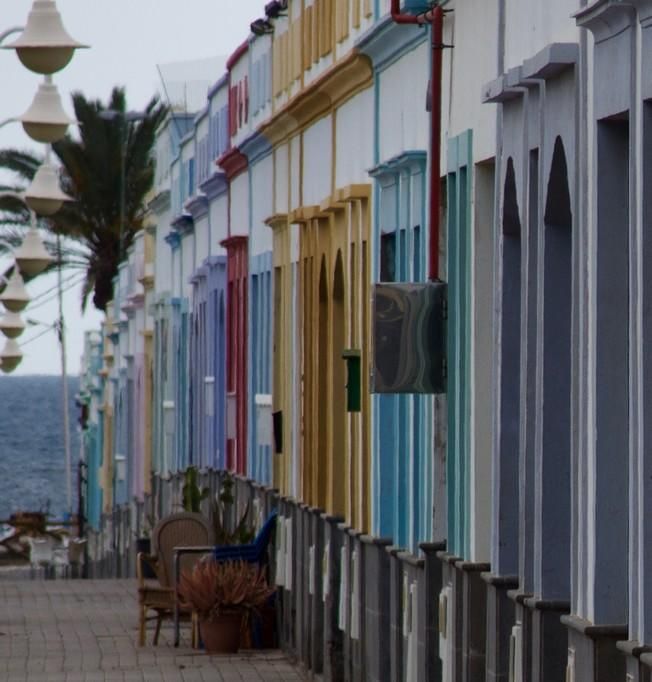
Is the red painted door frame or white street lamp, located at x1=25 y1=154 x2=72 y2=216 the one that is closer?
white street lamp, located at x1=25 y1=154 x2=72 y2=216

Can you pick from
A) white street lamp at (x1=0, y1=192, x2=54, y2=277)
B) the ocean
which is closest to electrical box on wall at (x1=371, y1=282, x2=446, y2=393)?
white street lamp at (x1=0, y1=192, x2=54, y2=277)

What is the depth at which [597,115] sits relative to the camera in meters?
10.4

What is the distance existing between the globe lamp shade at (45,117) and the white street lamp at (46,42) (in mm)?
1954

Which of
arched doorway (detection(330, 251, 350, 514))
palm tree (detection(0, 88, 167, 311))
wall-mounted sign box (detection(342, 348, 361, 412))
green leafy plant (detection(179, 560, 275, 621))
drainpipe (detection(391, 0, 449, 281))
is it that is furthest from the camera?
palm tree (detection(0, 88, 167, 311))

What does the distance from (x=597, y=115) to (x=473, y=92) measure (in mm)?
3301

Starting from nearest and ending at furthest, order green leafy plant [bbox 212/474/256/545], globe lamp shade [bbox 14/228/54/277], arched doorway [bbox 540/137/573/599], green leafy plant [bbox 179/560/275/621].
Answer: arched doorway [bbox 540/137/573/599] < green leafy plant [bbox 179/560/275/621] < green leafy plant [bbox 212/474/256/545] < globe lamp shade [bbox 14/228/54/277]

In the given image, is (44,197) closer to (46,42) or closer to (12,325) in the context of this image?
(46,42)

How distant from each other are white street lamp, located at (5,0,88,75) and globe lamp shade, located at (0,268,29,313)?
1471 cm

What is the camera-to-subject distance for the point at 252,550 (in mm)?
23219

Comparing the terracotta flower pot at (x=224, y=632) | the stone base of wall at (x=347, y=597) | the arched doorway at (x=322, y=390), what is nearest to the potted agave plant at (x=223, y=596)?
the terracotta flower pot at (x=224, y=632)

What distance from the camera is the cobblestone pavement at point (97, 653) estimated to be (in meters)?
20.9

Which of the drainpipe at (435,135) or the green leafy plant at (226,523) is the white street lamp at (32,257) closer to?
the green leafy plant at (226,523)

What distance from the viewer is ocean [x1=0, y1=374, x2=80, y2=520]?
387 ft

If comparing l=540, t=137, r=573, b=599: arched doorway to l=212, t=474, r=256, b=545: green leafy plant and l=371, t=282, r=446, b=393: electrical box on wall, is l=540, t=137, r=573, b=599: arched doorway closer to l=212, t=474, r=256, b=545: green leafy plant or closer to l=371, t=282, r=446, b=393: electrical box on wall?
l=371, t=282, r=446, b=393: electrical box on wall
